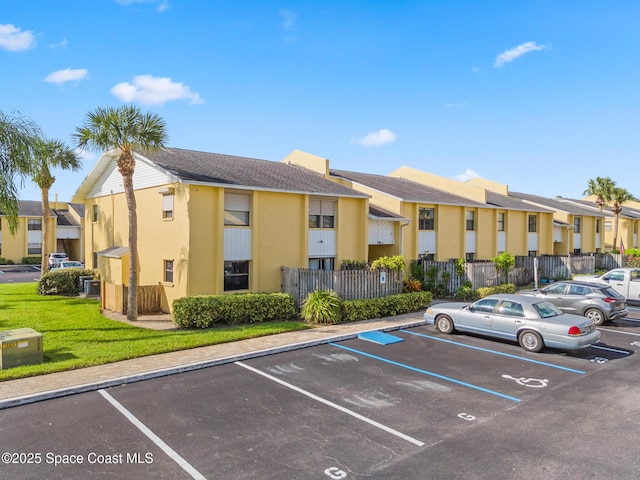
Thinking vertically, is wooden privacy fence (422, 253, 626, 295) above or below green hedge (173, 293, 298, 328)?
above

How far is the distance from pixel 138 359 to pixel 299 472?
7066 mm

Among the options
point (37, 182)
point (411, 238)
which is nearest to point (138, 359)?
point (411, 238)

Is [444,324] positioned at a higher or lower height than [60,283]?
lower

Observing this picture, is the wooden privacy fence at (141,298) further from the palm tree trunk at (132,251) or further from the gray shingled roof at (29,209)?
the gray shingled roof at (29,209)

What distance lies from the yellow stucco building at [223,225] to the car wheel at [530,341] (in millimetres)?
9872

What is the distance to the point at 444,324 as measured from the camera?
15.1 metres

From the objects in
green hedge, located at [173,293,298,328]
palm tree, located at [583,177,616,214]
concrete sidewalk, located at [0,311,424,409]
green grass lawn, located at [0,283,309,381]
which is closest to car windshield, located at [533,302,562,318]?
concrete sidewalk, located at [0,311,424,409]

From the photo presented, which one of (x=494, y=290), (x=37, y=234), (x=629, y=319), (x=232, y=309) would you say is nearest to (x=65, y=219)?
(x=37, y=234)

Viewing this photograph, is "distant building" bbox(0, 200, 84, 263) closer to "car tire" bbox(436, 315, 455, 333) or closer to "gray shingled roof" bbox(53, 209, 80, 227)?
"gray shingled roof" bbox(53, 209, 80, 227)

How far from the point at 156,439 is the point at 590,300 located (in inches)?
636

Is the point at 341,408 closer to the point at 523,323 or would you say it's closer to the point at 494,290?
the point at 523,323

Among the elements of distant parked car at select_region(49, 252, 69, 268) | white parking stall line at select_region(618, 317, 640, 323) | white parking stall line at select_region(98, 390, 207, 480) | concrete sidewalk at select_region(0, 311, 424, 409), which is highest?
distant parked car at select_region(49, 252, 69, 268)

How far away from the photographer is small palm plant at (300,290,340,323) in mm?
16344

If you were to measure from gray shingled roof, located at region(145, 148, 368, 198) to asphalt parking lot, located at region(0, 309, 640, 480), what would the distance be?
854cm
